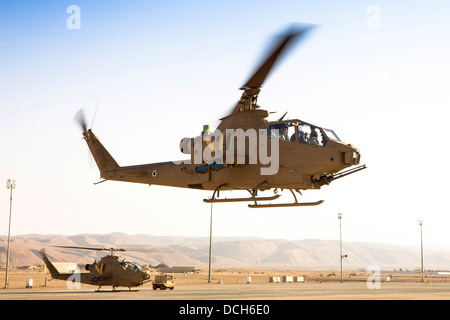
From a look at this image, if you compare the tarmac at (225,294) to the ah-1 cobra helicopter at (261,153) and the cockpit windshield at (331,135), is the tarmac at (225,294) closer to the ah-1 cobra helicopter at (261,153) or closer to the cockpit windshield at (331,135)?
the ah-1 cobra helicopter at (261,153)

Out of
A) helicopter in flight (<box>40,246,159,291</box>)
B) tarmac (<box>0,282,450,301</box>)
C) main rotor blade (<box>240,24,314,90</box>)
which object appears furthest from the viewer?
helicopter in flight (<box>40,246,159,291</box>)

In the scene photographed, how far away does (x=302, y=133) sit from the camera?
64.2 feet

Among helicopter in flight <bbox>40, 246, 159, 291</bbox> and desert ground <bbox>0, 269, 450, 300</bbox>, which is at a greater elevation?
helicopter in flight <bbox>40, 246, 159, 291</bbox>

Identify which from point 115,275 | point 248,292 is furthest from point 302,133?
point 115,275

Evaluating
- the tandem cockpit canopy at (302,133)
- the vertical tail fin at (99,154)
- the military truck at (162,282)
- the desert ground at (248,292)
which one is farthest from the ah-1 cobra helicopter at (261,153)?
the military truck at (162,282)

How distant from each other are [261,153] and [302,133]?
1781 millimetres

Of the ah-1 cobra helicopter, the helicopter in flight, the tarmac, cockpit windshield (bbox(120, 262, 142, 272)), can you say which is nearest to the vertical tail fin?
the ah-1 cobra helicopter

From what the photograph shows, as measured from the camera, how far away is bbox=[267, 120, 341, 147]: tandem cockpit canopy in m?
19.4

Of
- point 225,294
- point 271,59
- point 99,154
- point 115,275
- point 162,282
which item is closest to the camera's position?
point 271,59

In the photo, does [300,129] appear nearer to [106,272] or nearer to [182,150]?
[182,150]

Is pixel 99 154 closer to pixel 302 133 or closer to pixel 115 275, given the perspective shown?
pixel 115 275

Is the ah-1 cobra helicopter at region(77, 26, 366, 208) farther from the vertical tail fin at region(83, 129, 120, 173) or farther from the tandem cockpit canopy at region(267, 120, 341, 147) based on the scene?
the vertical tail fin at region(83, 129, 120, 173)
